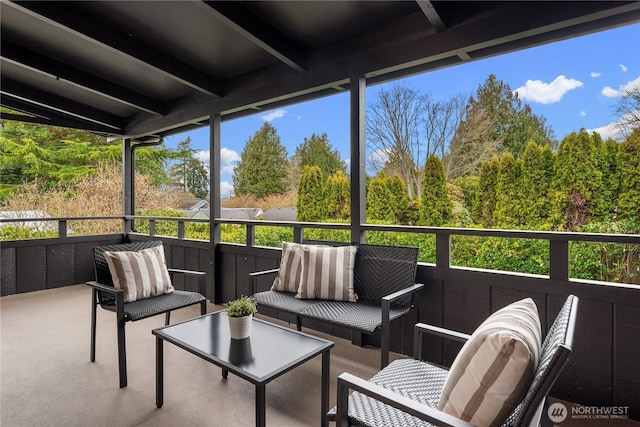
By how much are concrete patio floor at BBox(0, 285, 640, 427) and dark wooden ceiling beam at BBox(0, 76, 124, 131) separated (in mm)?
2802

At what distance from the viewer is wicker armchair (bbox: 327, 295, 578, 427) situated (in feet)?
3.10

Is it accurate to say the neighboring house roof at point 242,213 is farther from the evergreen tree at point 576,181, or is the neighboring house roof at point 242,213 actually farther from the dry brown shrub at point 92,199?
the evergreen tree at point 576,181

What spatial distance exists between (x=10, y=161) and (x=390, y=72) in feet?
31.0

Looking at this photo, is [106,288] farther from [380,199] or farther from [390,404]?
[380,199]

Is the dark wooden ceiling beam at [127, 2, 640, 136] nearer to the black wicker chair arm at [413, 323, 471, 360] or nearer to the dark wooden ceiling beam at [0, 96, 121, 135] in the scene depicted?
the black wicker chair arm at [413, 323, 471, 360]

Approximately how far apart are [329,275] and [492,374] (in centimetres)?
183

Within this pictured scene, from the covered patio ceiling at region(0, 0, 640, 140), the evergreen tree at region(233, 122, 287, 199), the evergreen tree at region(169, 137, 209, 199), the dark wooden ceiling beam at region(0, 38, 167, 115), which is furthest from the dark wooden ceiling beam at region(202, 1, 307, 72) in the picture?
the evergreen tree at region(169, 137, 209, 199)

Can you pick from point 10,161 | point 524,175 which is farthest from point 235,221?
point 10,161

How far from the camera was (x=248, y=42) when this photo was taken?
3.22 metres

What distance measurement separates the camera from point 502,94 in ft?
14.7

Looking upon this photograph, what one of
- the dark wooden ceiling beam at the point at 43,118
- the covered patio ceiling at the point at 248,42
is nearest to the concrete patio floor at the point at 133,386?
the covered patio ceiling at the point at 248,42

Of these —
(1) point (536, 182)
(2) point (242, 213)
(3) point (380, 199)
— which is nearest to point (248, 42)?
(3) point (380, 199)

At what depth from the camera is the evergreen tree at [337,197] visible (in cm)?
532

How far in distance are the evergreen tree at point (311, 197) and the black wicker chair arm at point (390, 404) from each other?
13.9ft
